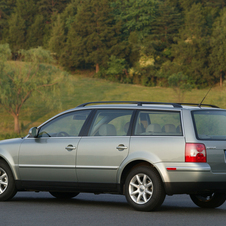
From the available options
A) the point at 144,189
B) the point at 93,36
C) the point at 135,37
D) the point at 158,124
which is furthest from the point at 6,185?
the point at 135,37

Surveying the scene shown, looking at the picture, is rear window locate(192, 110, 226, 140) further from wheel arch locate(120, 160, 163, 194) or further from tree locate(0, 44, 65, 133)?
tree locate(0, 44, 65, 133)

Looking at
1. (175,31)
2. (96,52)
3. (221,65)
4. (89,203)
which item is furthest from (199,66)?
(89,203)

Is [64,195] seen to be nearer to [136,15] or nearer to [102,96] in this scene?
[102,96]

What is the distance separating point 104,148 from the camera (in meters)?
7.57

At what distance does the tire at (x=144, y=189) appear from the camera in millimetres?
7070

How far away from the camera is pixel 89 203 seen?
27.9ft

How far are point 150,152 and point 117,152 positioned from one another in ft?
1.85

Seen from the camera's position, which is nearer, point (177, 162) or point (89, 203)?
point (177, 162)

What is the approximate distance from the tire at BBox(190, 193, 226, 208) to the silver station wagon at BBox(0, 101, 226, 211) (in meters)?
0.02

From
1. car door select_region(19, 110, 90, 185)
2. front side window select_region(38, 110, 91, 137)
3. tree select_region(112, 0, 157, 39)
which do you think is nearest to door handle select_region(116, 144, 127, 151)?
car door select_region(19, 110, 90, 185)

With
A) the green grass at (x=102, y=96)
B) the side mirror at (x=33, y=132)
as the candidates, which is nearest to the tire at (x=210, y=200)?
the side mirror at (x=33, y=132)

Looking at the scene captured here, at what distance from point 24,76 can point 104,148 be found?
1859 inches

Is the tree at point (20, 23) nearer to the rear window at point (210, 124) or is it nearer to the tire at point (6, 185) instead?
the tire at point (6, 185)

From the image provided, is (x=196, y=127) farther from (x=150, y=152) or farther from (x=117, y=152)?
(x=117, y=152)
